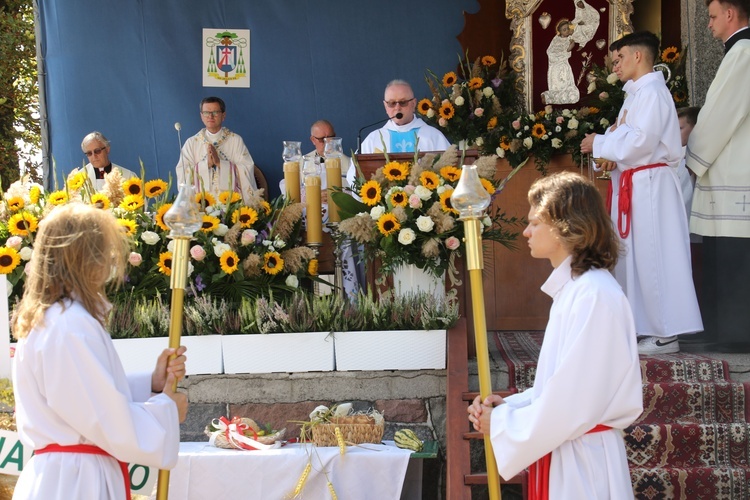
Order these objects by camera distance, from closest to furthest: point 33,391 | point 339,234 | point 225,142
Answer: point 33,391 → point 339,234 → point 225,142

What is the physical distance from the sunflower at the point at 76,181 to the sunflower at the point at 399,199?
1905 millimetres

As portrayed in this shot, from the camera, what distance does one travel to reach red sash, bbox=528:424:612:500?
3.23 metres

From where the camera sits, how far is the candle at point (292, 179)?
19.5 ft

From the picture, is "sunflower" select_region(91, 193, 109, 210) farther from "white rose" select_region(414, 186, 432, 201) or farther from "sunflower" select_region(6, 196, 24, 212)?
"white rose" select_region(414, 186, 432, 201)

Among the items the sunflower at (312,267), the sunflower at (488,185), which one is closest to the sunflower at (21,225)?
the sunflower at (312,267)

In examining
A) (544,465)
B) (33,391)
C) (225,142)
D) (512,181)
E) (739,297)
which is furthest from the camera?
(225,142)

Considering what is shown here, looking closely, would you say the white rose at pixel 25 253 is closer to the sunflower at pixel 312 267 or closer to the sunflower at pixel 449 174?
the sunflower at pixel 312 267

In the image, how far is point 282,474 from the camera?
467 centimetres

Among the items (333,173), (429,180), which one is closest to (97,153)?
(333,173)

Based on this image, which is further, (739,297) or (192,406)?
(739,297)

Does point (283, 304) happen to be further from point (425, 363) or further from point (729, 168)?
point (729, 168)

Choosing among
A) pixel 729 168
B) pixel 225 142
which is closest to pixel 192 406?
pixel 729 168

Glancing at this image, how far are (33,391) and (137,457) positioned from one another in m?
0.37

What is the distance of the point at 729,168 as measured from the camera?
A: 19.7ft
